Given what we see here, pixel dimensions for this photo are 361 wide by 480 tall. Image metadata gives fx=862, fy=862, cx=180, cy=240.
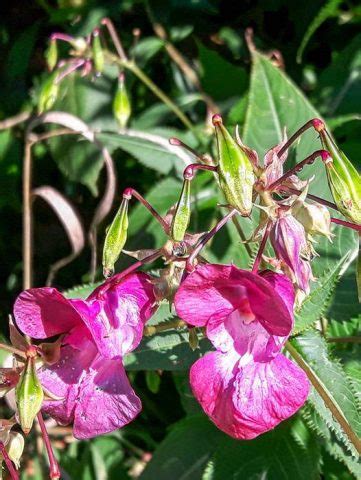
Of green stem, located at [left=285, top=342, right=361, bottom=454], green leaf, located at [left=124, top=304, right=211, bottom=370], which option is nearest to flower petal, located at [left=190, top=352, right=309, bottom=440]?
green stem, located at [left=285, top=342, right=361, bottom=454]

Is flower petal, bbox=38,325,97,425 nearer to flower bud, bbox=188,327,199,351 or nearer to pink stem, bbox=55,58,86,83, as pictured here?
flower bud, bbox=188,327,199,351

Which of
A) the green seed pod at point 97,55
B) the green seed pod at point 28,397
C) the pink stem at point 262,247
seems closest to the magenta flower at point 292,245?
the pink stem at point 262,247

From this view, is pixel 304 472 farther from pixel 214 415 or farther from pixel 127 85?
pixel 127 85

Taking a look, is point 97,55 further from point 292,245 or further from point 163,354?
point 292,245

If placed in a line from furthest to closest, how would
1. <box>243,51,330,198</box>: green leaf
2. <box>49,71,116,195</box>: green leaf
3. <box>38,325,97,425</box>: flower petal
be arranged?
<box>49,71,116,195</box>: green leaf < <box>243,51,330,198</box>: green leaf < <box>38,325,97,425</box>: flower petal

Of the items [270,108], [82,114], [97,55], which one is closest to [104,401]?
[270,108]

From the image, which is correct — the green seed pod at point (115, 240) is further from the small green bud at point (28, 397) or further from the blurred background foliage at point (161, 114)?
the blurred background foliage at point (161, 114)

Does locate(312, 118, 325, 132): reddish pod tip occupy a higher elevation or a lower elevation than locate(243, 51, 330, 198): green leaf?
higher
